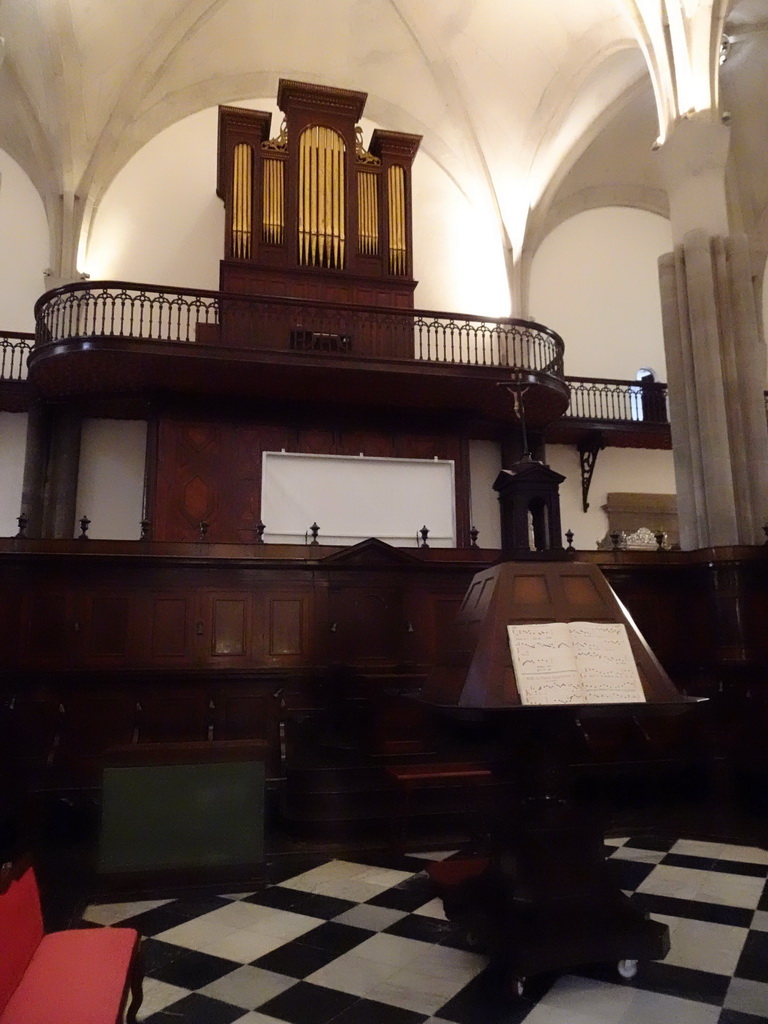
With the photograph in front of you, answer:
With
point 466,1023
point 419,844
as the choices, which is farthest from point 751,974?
point 419,844

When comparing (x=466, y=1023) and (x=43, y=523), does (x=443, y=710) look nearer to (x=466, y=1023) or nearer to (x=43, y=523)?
(x=466, y=1023)

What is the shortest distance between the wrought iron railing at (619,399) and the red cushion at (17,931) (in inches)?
488

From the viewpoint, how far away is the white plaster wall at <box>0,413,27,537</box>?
440 inches

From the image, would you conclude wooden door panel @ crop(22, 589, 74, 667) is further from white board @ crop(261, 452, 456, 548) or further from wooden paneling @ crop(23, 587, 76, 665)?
white board @ crop(261, 452, 456, 548)

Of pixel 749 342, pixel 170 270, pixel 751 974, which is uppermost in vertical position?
pixel 170 270

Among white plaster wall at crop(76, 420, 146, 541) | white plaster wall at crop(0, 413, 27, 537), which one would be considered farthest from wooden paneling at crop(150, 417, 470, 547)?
white plaster wall at crop(0, 413, 27, 537)

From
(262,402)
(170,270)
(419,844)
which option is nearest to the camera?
(419,844)

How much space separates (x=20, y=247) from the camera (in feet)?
40.4

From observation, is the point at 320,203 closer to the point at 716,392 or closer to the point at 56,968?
the point at 716,392

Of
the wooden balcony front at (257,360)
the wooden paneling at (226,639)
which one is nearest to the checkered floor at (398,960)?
the wooden paneling at (226,639)

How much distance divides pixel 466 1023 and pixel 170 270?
11.9 meters

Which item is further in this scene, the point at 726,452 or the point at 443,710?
the point at 726,452

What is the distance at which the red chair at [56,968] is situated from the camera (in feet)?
6.45

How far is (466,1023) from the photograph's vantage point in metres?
2.63
